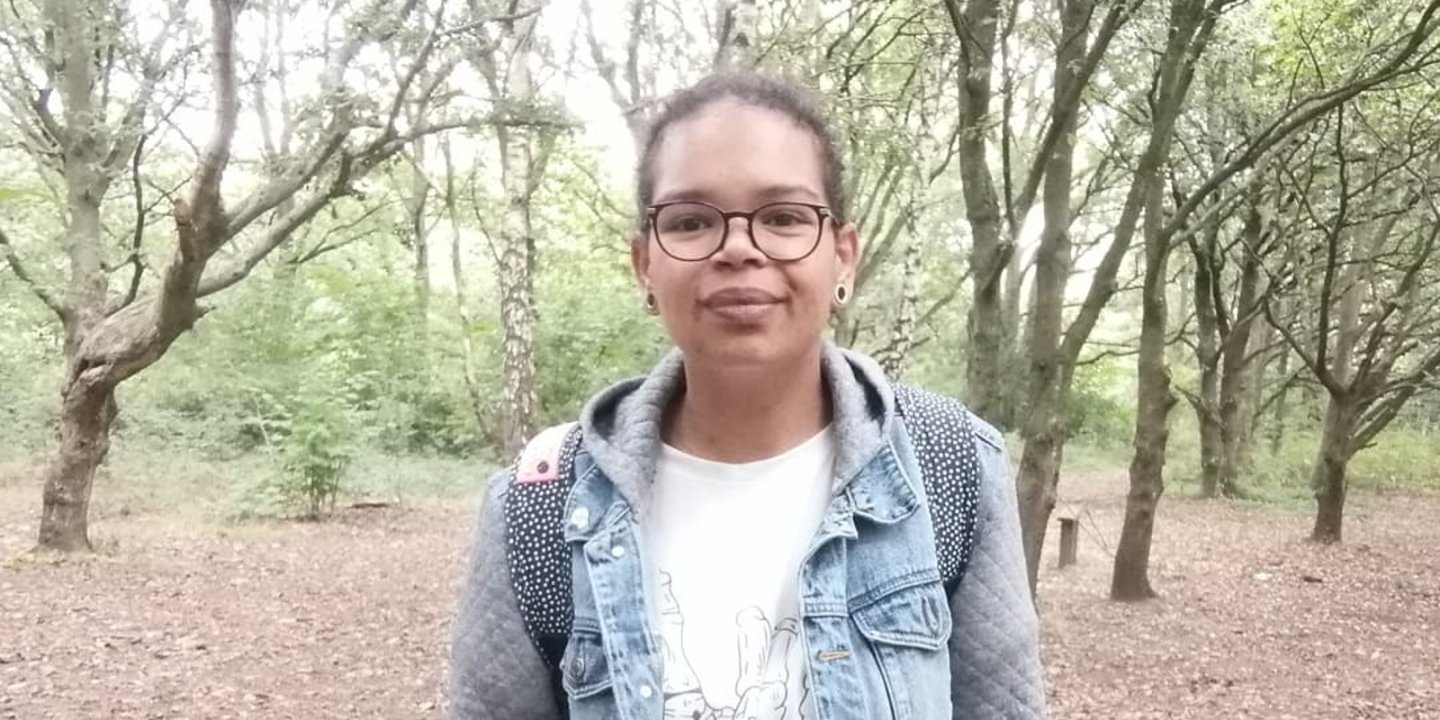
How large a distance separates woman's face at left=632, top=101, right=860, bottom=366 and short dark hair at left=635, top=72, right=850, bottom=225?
0.01 metres

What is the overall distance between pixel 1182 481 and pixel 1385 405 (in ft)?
23.7

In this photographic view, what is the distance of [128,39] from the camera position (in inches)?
427

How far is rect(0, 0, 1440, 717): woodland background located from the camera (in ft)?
27.0

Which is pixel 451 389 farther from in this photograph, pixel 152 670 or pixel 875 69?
pixel 152 670

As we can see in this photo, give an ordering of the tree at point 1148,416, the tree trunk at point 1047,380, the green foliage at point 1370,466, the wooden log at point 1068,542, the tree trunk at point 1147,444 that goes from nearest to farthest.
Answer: the tree trunk at point 1047,380 < the tree at point 1148,416 < the tree trunk at point 1147,444 < the wooden log at point 1068,542 < the green foliage at point 1370,466

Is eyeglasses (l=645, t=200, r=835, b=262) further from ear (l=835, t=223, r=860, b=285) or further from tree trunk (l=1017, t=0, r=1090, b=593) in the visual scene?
tree trunk (l=1017, t=0, r=1090, b=593)

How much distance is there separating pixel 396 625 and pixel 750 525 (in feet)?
27.1

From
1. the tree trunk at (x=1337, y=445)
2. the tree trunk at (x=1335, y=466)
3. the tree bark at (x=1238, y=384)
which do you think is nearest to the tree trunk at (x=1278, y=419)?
the tree bark at (x=1238, y=384)

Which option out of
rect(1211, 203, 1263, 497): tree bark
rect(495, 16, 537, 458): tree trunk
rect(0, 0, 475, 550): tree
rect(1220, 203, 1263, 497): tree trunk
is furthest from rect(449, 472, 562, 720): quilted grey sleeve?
rect(1220, 203, 1263, 497): tree trunk

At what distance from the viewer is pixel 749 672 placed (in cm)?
141

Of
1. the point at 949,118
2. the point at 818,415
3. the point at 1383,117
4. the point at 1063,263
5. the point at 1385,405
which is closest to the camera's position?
the point at 818,415

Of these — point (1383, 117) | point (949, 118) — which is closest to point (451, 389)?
point (949, 118)

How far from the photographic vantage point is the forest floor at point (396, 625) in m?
7.29

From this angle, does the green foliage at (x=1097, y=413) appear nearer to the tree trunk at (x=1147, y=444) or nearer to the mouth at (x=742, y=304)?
the tree trunk at (x=1147, y=444)
